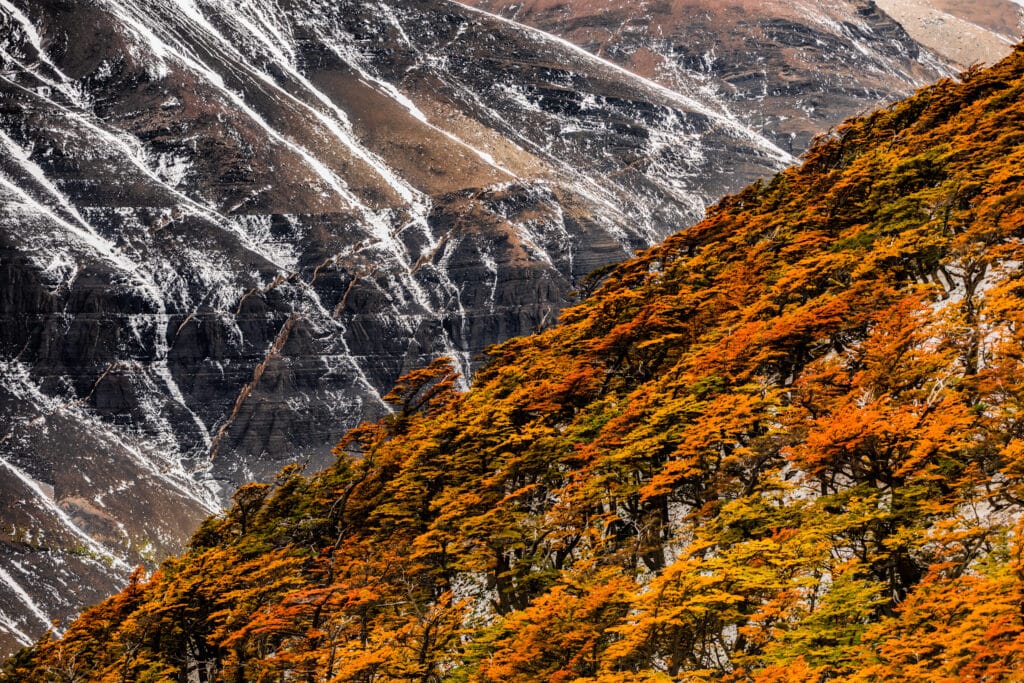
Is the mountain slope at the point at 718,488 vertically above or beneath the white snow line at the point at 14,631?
above

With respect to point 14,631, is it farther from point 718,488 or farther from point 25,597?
point 718,488

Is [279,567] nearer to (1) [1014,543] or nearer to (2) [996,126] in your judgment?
(1) [1014,543]

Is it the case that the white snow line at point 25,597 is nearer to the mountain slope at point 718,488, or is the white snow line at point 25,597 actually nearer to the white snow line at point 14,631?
the white snow line at point 14,631

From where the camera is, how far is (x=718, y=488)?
19.2 m

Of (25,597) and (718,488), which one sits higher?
(718,488)

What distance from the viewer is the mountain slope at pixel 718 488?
14.9m

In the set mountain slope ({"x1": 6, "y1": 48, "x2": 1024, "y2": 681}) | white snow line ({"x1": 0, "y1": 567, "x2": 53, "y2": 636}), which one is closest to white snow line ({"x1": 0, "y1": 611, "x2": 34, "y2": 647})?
white snow line ({"x1": 0, "y1": 567, "x2": 53, "y2": 636})

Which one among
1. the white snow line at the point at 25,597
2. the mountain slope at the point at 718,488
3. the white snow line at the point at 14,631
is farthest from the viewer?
the white snow line at the point at 25,597

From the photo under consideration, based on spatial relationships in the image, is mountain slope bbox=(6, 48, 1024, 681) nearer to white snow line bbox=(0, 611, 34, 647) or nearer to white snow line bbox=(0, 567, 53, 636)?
white snow line bbox=(0, 611, 34, 647)

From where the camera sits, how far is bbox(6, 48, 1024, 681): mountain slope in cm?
1493

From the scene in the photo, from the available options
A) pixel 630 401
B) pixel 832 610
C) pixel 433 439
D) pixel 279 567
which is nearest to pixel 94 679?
pixel 279 567

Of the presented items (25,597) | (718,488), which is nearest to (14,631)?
(25,597)

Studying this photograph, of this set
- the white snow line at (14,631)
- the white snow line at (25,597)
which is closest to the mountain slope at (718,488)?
the white snow line at (14,631)

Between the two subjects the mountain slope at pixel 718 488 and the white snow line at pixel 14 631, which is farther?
the white snow line at pixel 14 631
